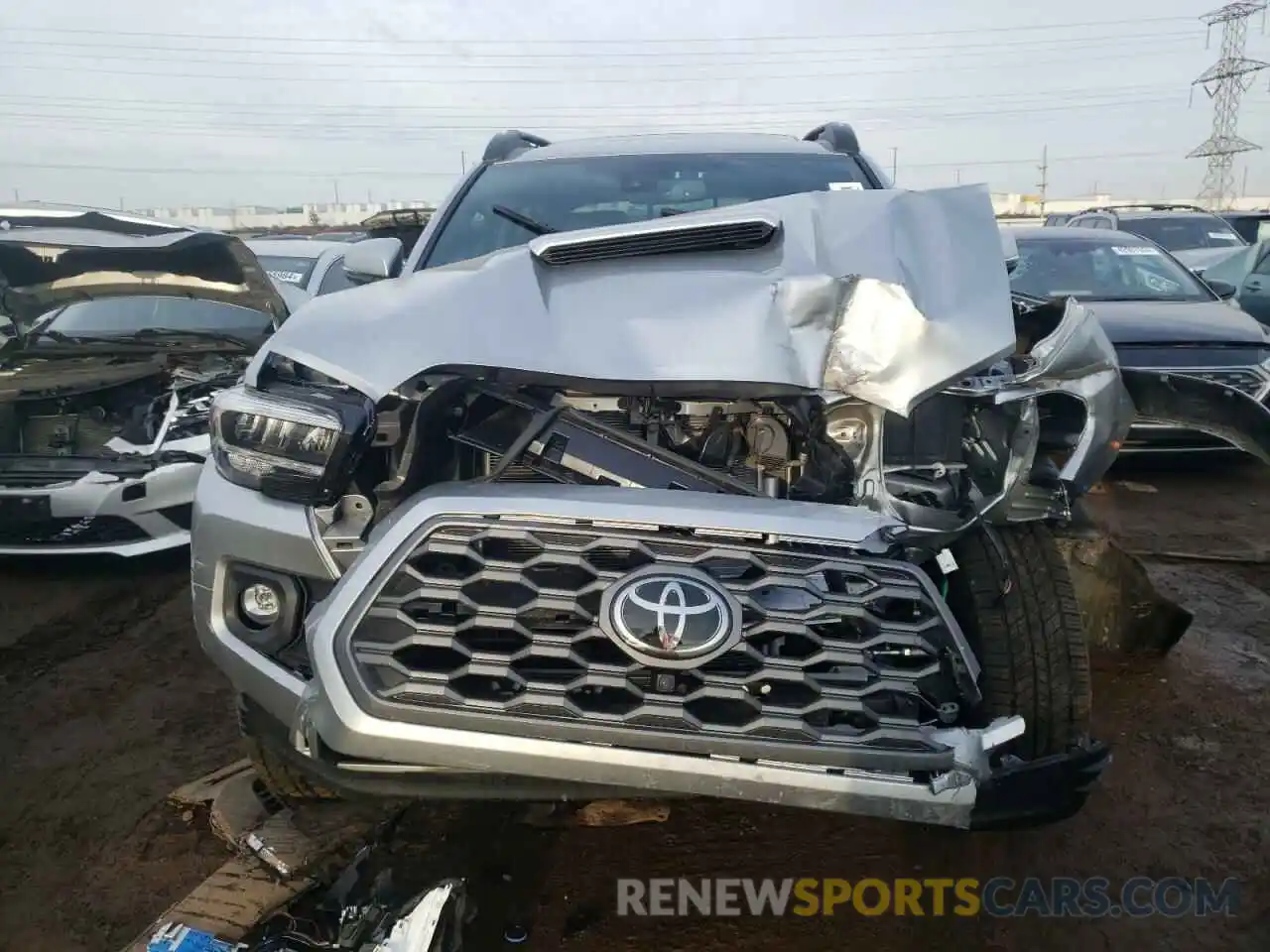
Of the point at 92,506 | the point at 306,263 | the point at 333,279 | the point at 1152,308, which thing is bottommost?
the point at 92,506

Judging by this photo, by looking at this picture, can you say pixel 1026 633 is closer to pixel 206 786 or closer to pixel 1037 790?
pixel 1037 790

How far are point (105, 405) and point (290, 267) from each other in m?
2.58

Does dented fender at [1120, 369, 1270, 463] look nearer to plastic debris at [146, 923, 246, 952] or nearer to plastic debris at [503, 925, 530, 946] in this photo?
plastic debris at [503, 925, 530, 946]

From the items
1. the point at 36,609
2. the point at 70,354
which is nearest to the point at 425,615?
the point at 36,609

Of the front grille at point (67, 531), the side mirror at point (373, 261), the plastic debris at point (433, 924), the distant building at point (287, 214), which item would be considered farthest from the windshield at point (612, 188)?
the distant building at point (287, 214)

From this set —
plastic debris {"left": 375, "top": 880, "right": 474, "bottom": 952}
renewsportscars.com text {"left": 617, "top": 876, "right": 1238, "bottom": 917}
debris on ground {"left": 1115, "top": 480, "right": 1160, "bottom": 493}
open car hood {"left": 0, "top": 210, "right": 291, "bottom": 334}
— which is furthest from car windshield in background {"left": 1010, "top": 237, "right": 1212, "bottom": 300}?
A: plastic debris {"left": 375, "top": 880, "right": 474, "bottom": 952}

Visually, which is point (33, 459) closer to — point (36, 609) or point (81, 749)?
point (36, 609)

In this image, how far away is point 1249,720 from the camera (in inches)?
121

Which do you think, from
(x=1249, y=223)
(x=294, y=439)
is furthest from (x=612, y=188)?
(x=1249, y=223)

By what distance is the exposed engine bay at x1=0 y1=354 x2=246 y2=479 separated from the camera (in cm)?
445

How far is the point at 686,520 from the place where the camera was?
1.73 meters

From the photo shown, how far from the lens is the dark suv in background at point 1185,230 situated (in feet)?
34.6

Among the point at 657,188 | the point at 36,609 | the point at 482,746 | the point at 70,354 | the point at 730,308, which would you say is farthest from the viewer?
the point at 70,354

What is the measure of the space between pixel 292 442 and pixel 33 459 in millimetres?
3105
